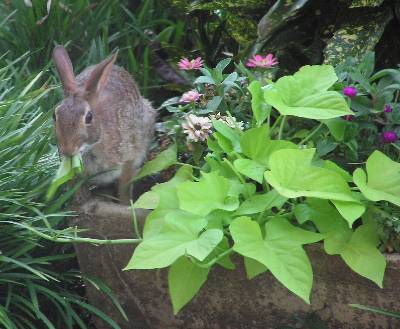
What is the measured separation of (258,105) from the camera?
275cm

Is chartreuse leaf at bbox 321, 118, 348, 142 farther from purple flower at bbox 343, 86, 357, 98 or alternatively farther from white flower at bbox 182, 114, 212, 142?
white flower at bbox 182, 114, 212, 142

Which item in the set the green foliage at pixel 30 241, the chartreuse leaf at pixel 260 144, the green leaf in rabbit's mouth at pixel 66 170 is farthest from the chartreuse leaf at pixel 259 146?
the green foliage at pixel 30 241

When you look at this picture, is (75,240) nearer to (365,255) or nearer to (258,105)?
(258,105)

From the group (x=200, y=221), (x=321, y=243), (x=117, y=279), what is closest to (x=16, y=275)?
(x=117, y=279)

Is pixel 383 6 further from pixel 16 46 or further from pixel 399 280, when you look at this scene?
pixel 16 46

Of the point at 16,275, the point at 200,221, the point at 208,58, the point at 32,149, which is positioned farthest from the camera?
the point at 208,58

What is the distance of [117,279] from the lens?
10.0 feet

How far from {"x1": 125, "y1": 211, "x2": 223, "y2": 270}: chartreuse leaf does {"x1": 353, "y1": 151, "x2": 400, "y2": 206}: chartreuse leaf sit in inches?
19.4

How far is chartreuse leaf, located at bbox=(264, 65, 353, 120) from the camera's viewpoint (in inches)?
100

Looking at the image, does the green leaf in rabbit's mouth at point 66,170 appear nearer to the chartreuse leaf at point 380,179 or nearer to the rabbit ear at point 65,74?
the rabbit ear at point 65,74

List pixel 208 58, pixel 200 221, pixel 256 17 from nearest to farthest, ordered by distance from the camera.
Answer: pixel 200 221, pixel 256 17, pixel 208 58

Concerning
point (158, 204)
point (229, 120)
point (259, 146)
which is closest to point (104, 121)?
point (229, 120)

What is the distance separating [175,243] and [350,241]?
1.88 feet

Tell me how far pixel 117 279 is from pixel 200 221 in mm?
735
